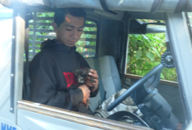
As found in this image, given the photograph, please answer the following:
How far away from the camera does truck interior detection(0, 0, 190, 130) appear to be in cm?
121

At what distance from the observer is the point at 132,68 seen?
3.40m

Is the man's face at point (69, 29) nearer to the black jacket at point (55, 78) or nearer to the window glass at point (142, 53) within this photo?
the black jacket at point (55, 78)

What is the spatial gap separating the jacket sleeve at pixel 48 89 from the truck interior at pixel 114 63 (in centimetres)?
7

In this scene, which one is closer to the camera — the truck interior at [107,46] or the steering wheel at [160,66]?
the steering wheel at [160,66]

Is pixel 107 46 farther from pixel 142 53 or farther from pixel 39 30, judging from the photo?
pixel 39 30

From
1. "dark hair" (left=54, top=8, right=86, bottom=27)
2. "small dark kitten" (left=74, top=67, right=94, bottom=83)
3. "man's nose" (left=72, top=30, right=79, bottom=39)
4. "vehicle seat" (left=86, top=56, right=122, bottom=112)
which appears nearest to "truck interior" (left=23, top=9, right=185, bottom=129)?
"vehicle seat" (left=86, top=56, right=122, bottom=112)

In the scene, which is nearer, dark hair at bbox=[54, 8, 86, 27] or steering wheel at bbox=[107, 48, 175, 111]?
steering wheel at bbox=[107, 48, 175, 111]

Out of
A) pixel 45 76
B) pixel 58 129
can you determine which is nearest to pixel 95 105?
pixel 45 76

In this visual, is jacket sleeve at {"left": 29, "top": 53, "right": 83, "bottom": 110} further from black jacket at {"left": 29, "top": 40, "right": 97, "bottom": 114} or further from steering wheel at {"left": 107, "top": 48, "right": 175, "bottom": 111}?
steering wheel at {"left": 107, "top": 48, "right": 175, "bottom": 111}

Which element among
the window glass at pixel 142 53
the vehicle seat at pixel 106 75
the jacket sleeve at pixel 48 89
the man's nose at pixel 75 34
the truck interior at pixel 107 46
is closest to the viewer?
the jacket sleeve at pixel 48 89

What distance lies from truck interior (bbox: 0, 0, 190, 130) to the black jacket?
9cm

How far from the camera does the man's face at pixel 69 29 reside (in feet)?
5.62

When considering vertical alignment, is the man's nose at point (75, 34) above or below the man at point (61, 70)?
above

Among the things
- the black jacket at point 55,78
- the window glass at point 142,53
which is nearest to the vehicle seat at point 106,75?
the window glass at point 142,53
